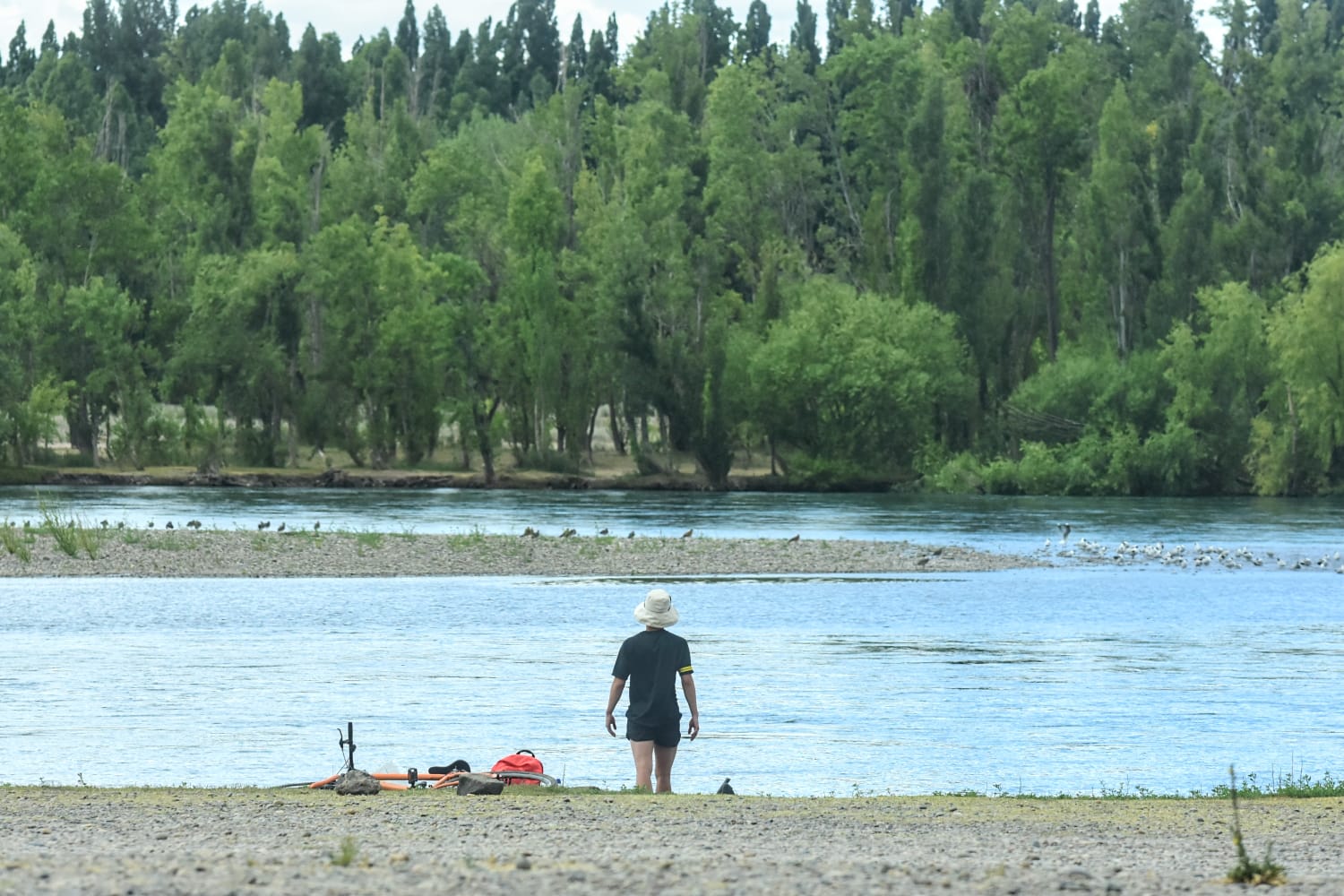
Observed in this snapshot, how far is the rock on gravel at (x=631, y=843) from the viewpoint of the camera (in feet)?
36.6

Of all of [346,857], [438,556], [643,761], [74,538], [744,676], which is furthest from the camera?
[438,556]

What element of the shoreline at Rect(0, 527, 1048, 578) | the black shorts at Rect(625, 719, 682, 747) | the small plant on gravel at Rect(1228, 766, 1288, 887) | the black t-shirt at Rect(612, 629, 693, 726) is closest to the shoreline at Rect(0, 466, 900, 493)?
the shoreline at Rect(0, 527, 1048, 578)

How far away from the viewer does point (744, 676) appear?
30562 mm

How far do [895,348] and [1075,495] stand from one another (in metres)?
11.7

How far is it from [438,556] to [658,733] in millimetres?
38824

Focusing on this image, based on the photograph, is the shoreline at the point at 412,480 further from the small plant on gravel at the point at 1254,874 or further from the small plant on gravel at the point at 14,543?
the small plant on gravel at the point at 1254,874

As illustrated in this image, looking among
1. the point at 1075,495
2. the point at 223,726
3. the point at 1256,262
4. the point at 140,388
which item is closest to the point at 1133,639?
the point at 223,726

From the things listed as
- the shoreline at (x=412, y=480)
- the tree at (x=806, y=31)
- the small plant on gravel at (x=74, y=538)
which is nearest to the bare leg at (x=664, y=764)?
the small plant on gravel at (x=74, y=538)

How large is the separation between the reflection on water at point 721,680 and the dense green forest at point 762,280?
50501mm

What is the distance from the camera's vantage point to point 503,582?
166ft

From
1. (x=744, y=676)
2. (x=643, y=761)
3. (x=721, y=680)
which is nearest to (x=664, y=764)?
(x=643, y=761)

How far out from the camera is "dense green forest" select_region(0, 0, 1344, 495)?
9938cm

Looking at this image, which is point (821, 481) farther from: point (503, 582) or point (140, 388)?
point (503, 582)

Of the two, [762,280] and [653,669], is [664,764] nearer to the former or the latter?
[653,669]
